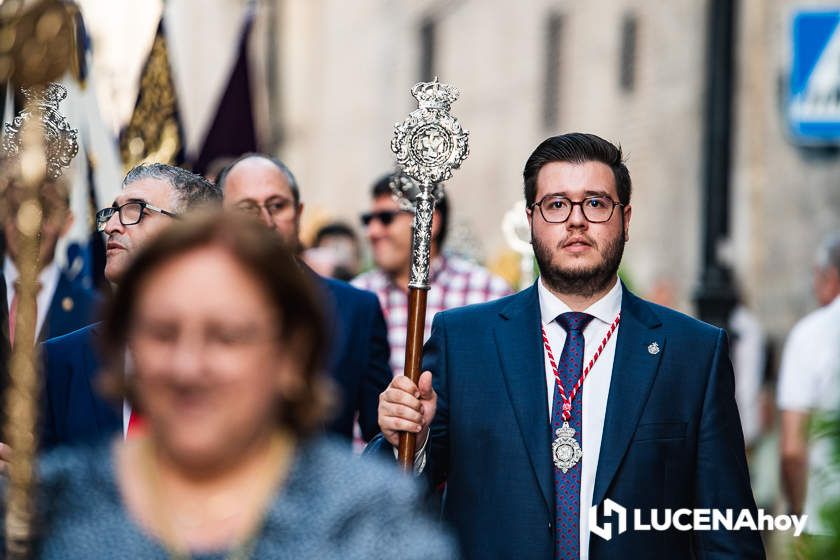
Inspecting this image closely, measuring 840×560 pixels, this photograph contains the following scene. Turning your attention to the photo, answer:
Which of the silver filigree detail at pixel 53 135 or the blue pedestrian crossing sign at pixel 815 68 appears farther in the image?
the blue pedestrian crossing sign at pixel 815 68

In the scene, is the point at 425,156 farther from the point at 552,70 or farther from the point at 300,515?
the point at 552,70

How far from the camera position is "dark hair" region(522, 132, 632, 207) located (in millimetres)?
4637

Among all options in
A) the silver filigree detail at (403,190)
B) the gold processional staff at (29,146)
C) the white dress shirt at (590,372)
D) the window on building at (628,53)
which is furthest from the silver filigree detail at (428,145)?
the window on building at (628,53)

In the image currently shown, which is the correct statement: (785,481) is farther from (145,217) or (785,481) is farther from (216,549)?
(216,549)

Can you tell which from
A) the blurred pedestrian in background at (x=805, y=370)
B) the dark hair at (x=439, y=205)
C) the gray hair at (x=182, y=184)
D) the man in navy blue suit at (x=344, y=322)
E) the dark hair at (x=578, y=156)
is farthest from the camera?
the dark hair at (x=439, y=205)

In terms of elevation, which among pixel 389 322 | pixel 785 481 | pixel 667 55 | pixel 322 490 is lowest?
pixel 785 481

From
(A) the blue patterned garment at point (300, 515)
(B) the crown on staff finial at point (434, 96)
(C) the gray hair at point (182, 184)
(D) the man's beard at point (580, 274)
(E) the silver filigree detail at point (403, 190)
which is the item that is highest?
(B) the crown on staff finial at point (434, 96)

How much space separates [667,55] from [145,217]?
13457 millimetres

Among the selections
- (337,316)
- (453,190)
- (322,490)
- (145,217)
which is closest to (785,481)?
(337,316)

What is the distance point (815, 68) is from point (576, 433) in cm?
667

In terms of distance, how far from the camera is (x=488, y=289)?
317 inches

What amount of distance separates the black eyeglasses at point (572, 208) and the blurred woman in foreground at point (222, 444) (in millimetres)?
2114

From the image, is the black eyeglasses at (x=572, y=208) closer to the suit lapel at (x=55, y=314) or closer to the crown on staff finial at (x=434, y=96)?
the crown on staff finial at (x=434, y=96)

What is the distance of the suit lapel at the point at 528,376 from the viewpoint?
4.33 m
